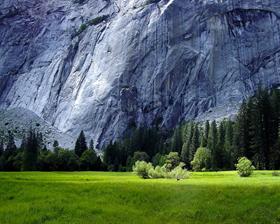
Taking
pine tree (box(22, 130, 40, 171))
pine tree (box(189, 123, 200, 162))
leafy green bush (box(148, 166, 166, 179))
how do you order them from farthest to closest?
pine tree (box(189, 123, 200, 162)) < pine tree (box(22, 130, 40, 171)) < leafy green bush (box(148, 166, 166, 179))

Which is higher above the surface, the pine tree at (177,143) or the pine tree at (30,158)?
the pine tree at (177,143)

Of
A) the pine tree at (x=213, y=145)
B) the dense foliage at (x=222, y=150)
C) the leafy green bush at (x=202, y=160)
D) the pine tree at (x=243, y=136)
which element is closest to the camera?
the dense foliage at (x=222, y=150)

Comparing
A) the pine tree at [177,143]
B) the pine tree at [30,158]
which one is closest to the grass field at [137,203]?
the pine tree at [30,158]

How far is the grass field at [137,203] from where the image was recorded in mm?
30094

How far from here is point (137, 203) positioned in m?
32.7

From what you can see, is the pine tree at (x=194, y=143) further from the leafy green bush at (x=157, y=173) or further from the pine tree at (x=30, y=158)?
the leafy green bush at (x=157, y=173)

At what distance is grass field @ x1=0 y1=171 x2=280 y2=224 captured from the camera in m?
30.1

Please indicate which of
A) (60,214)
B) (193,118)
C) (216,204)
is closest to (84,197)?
(60,214)

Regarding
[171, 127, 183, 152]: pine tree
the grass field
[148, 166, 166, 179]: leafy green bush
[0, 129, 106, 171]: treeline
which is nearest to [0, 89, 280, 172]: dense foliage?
[0, 129, 106, 171]: treeline

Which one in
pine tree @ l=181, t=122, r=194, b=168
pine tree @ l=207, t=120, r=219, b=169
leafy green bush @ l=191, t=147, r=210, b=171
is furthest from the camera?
pine tree @ l=181, t=122, r=194, b=168

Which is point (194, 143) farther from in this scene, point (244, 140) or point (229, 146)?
point (244, 140)

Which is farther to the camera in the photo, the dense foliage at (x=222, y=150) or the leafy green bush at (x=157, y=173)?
the dense foliage at (x=222, y=150)

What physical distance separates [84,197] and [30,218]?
464 cm

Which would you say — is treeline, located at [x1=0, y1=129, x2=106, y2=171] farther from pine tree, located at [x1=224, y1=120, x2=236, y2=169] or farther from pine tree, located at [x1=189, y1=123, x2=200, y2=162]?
pine tree, located at [x1=224, y1=120, x2=236, y2=169]
